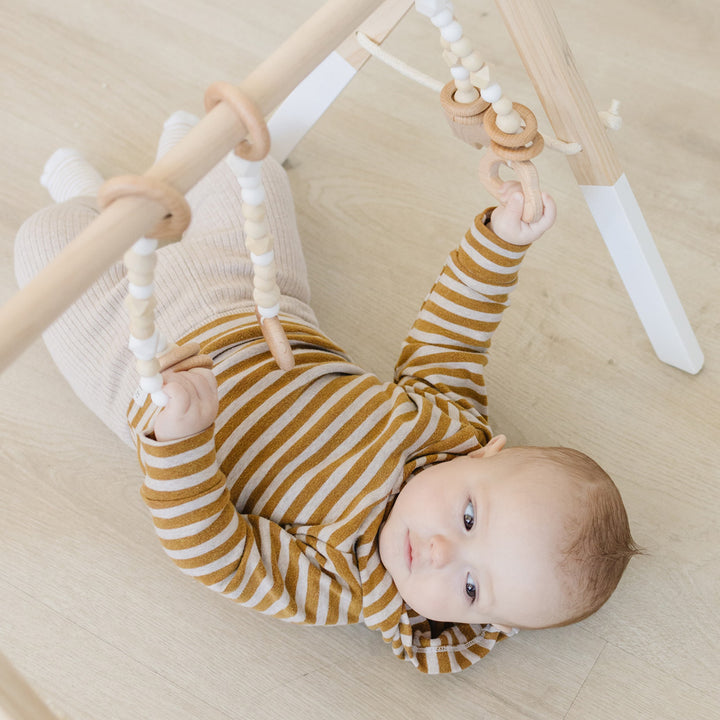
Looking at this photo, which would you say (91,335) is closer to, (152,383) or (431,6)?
(152,383)

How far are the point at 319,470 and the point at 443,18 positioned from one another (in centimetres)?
43

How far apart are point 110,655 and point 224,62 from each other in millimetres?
888

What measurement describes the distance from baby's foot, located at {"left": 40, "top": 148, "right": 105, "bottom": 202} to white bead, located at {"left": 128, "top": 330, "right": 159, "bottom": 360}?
600 mm

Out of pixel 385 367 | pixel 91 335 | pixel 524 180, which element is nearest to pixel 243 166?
pixel 524 180

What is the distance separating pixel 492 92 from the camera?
0.70 meters

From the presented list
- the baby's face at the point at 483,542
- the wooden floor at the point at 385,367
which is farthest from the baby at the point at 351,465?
the wooden floor at the point at 385,367

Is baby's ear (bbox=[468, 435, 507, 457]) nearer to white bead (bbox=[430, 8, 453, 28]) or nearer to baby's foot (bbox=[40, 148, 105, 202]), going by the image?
white bead (bbox=[430, 8, 453, 28])

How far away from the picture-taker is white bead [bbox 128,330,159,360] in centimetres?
56

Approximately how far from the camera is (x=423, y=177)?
1219mm

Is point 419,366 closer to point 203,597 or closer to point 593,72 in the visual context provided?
point 203,597

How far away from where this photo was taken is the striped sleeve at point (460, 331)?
89 cm

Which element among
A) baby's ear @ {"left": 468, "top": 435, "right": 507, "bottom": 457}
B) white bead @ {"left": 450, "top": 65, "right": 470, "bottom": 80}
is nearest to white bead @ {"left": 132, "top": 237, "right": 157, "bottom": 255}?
white bead @ {"left": 450, "top": 65, "right": 470, "bottom": 80}

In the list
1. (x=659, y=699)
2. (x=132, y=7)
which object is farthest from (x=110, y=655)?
(x=132, y=7)

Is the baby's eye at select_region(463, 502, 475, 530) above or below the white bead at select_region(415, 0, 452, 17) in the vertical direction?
below
